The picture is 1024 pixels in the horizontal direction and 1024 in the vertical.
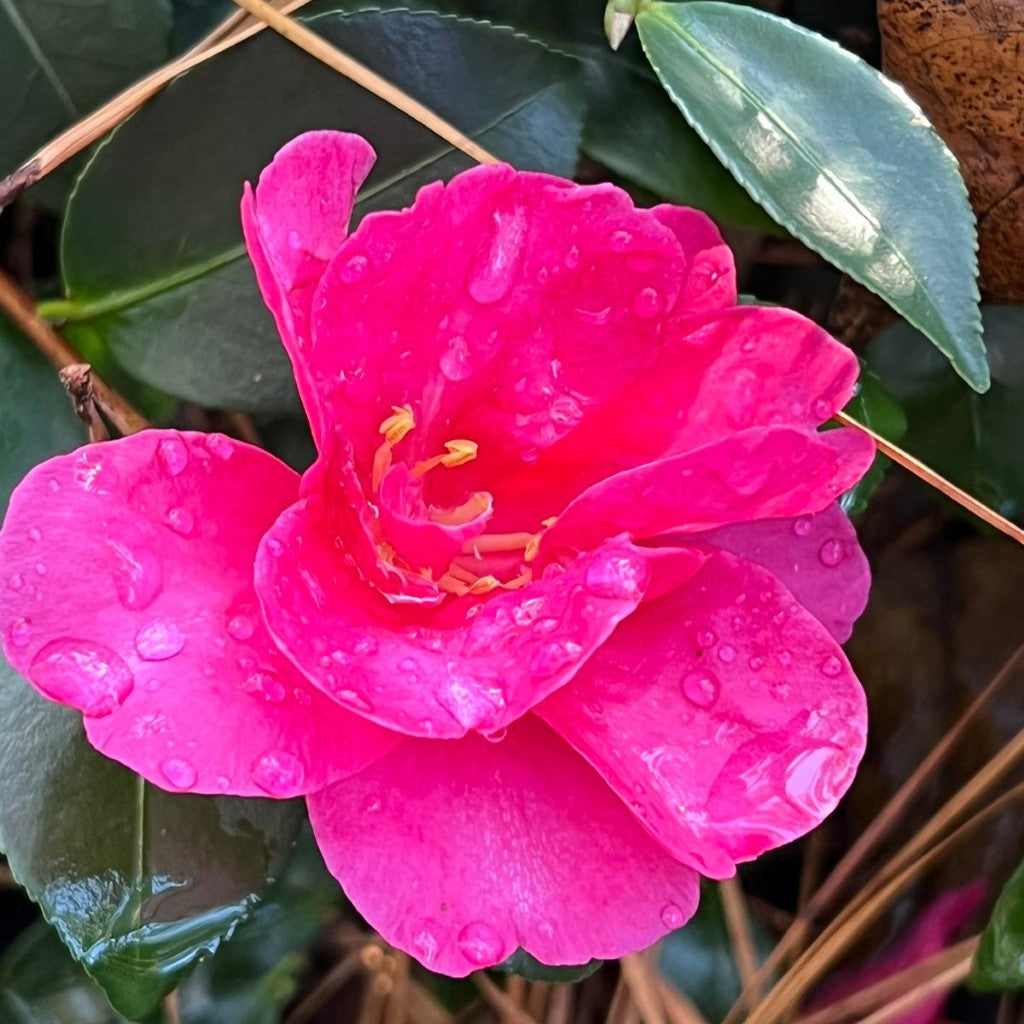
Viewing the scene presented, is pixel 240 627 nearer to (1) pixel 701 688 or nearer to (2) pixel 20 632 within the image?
(2) pixel 20 632

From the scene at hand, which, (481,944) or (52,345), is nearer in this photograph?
(481,944)

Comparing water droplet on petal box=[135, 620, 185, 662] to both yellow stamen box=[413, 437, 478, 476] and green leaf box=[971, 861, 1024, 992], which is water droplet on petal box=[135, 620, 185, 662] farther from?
green leaf box=[971, 861, 1024, 992]

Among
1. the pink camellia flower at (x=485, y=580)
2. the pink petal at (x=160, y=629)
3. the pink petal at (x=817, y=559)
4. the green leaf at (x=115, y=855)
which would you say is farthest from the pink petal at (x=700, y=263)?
the green leaf at (x=115, y=855)

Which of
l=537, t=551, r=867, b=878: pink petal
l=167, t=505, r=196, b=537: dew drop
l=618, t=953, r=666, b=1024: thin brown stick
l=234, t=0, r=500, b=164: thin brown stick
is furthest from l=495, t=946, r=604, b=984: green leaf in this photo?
l=234, t=0, r=500, b=164: thin brown stick

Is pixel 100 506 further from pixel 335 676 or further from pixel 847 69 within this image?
pixel 847 69

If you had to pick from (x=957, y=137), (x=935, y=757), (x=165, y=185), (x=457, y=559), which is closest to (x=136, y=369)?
(x=165, y=185)

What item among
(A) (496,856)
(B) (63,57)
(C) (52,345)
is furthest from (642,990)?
(B) (63,57)
